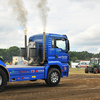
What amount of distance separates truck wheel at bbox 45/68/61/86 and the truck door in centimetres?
81

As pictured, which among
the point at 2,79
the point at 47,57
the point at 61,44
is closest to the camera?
the point at 2,79

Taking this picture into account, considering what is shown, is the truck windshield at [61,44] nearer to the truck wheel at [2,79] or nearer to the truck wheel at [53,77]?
the truck wheel at [53,77]

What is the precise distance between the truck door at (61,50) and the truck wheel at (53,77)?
0.81 meters

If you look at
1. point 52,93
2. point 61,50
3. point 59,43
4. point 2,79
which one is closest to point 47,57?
point 61,50

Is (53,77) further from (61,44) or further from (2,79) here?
(2,79)

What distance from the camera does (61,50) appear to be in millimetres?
12969

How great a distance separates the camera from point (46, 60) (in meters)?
12.6

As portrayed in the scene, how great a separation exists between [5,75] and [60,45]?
450cm

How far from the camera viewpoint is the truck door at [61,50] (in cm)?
1280

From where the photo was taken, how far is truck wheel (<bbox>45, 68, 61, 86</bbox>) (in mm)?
12289

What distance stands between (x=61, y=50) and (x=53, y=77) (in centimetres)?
184

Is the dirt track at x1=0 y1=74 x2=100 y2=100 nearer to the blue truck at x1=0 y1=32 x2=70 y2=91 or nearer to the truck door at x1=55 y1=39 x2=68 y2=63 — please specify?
the blue truck at x1=0 y1=32 x2=70 y2=91

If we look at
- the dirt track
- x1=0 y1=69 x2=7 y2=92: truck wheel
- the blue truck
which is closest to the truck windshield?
the blue truck

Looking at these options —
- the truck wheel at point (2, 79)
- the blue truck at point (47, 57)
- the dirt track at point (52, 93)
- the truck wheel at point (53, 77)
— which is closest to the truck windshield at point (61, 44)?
the blue truck at point (47, 57)
